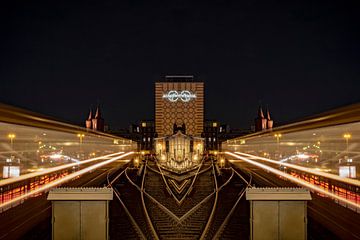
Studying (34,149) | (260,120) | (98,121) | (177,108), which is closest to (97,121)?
(98,121)

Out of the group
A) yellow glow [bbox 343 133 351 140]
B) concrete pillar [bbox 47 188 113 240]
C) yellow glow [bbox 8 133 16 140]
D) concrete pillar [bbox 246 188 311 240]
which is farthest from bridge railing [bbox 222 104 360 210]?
yellow glow [bbox 8 133 16 140]

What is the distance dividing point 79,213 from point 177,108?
88368 mm

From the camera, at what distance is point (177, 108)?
96.1 m

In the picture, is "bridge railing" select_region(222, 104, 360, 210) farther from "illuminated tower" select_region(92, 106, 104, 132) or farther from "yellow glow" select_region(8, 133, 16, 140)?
"illuminated tower" select_region(92, 106, 104, 132)

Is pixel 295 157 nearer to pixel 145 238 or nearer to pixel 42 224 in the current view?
pixel 145 238

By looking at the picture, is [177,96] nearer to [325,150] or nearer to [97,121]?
[97,121]

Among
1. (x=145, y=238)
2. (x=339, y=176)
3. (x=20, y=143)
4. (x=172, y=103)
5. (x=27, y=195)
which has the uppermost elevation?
(x=172, y=103)

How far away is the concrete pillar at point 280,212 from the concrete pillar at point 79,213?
9.34 feet

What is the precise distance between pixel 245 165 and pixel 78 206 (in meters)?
17.6

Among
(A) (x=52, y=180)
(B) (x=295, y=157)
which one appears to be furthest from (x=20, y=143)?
(B) (x=295, y=157)

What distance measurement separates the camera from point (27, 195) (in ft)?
33.2

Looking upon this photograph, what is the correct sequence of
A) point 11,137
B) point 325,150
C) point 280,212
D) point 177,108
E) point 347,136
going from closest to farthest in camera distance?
point 11,137
point 347,136
point 280,212
point 325,150
point 177,108

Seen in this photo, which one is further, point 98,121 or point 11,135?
point 98,121

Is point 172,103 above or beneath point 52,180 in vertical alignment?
above
